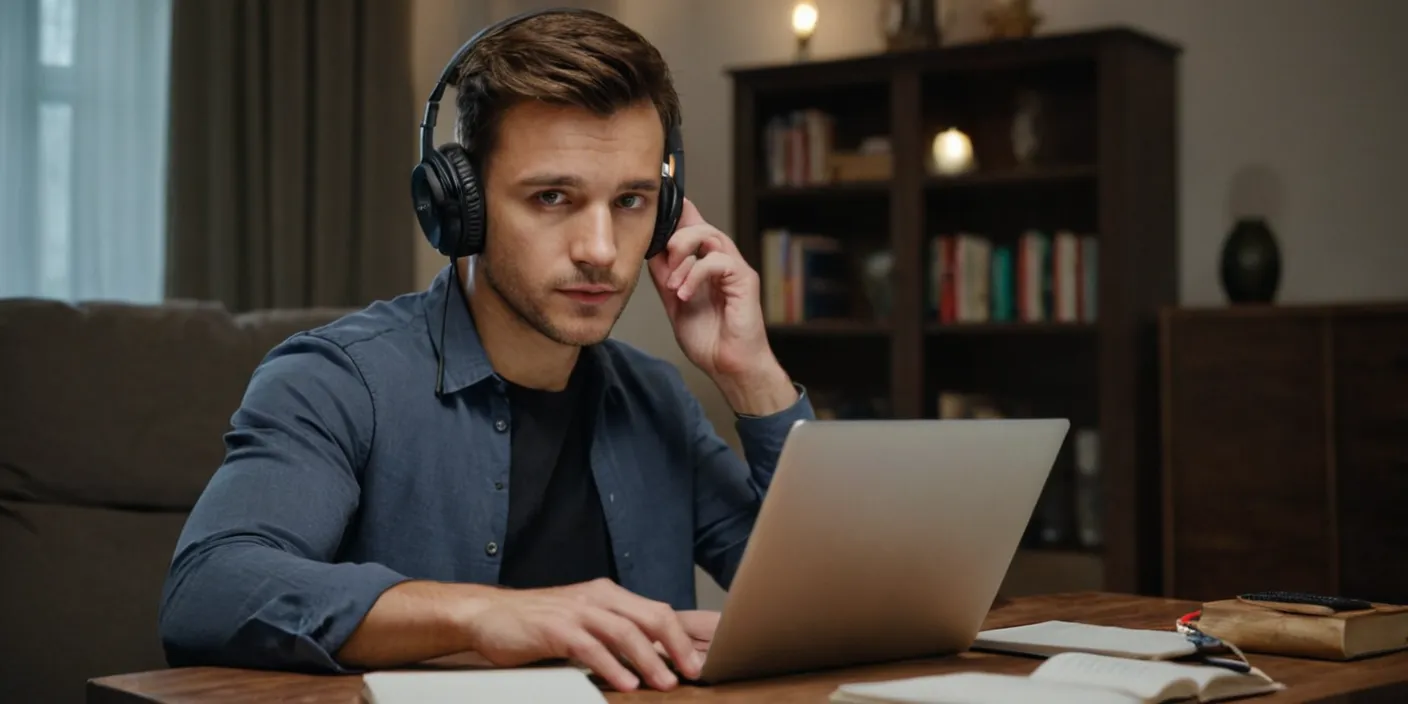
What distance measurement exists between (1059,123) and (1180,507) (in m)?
1.03

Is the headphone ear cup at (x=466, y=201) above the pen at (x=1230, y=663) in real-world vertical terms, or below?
above

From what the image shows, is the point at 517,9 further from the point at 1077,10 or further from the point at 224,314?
the point at 224,314

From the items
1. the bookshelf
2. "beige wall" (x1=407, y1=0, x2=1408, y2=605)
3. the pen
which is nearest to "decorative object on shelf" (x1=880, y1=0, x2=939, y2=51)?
the bookshelf

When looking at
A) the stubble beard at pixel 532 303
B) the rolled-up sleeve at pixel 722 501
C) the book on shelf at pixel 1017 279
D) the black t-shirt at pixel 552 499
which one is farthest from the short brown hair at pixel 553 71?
the book on shelf at pixel 1017 279

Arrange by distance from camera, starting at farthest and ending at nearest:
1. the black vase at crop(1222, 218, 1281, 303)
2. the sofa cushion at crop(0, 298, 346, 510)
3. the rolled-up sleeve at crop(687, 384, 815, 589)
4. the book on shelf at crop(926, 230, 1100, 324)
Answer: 1. the book on shelf at crop(926, 230, 1100, 324)
2. the black vase at crop(1222, 218, 1281, 303)
3. the sofa cushion at crop(0, 298, 346, 510)
4. the rolled-up sleeve at crop(687, 384, 815, 589)

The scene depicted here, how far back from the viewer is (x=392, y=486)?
4.53 feet

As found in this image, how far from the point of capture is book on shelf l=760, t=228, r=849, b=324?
3846 millimetres

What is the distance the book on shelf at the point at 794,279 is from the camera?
3846mm

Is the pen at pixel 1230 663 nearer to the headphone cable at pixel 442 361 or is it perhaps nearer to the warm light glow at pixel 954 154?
the headphone cable at pixel 442 361

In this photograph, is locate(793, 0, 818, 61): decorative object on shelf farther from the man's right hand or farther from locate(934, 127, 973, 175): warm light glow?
the man's right hand

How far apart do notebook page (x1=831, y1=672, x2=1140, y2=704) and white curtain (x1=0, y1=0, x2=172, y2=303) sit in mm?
3127

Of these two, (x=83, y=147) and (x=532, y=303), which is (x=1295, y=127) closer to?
(x=532, y=303)

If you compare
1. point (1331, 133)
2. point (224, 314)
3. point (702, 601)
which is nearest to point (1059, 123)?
point (1331, 133)

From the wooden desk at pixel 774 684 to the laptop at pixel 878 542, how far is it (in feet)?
0.07
